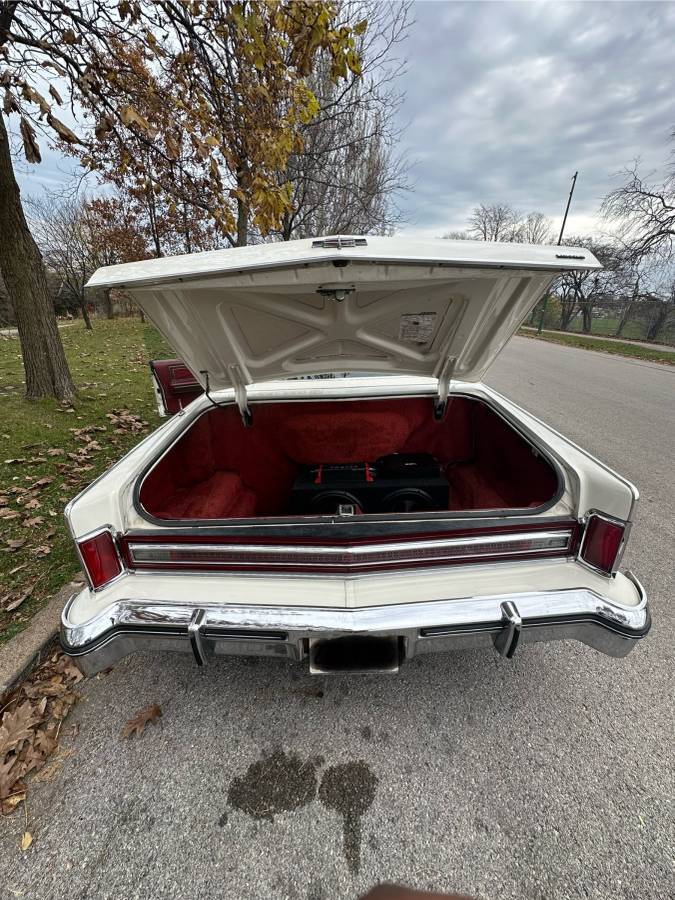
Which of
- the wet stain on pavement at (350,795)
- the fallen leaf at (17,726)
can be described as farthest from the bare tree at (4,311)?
the wet stain on pavement at (350,795)

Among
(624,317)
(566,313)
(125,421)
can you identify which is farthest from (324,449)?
(566,313)

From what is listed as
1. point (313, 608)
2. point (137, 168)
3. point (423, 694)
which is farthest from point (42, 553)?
point (137, 168)

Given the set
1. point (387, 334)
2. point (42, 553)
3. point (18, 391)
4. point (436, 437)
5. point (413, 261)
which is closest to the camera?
point (413, 261)

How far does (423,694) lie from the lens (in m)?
1.92

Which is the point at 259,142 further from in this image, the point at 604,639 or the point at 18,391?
the point at 18,391

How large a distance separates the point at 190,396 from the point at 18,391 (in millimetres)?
3863

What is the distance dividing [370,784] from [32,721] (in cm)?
156

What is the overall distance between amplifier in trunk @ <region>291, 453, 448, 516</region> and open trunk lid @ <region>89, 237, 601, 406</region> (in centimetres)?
64

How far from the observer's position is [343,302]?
195 centimetres

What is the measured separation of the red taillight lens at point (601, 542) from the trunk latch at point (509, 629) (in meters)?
0.44

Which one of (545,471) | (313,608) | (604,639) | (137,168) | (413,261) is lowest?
(604,639)

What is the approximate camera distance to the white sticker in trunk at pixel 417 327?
7.11ft

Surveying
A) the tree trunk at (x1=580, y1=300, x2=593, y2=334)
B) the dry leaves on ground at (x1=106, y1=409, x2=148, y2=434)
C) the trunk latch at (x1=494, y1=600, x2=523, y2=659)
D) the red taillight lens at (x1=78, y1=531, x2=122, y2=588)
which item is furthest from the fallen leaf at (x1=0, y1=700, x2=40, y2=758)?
the tree trunk at (x1=580, y1=300, x2=593, y2=334)

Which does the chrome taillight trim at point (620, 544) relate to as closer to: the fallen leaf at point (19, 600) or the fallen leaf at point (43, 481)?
the fallen leaf at point (19, 600)
